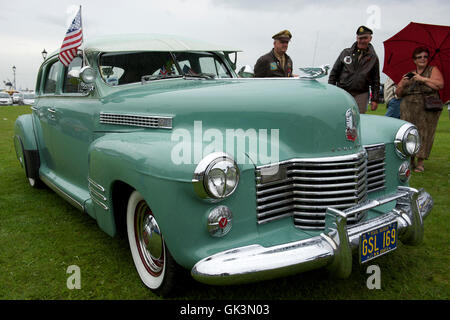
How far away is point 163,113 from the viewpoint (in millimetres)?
2492

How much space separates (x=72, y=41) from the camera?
11.3ft

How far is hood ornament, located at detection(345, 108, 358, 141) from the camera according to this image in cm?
235

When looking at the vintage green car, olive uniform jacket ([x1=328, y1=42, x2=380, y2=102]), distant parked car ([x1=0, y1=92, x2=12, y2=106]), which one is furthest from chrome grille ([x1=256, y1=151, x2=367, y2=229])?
distant parked car ([x1=0, y1=92, x2=12, y2=106])

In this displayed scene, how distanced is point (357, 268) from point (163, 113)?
5.78 ft

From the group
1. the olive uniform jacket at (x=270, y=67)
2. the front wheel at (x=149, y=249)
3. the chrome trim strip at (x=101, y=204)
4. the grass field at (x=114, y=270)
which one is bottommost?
the grass field at (x=114, y=270)

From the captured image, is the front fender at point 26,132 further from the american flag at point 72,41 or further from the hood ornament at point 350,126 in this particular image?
the hood ornament at point 350,126

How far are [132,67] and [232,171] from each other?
5.60 ft

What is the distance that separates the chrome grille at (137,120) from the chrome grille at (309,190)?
2.68ft

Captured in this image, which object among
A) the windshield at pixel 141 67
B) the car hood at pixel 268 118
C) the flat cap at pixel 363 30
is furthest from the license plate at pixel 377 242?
the flat cap at pixel 363 30

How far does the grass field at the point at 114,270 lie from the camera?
2412 millimetres

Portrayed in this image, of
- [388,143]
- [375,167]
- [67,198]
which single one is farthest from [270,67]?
[67,198]

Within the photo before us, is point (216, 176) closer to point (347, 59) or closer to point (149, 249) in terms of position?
point (149, 249)

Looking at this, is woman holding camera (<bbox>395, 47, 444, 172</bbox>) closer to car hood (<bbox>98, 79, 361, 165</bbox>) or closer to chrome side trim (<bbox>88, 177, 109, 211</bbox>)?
car hood (<bbox>98, 79, 361, 165</bbox>)
